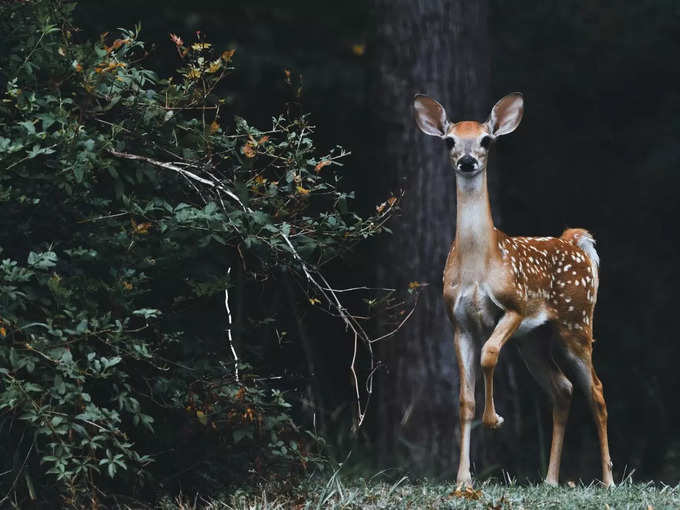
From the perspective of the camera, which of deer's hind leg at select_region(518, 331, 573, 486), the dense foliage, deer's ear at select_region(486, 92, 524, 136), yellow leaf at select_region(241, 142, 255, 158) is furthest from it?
deer's hind leg at select_region(518, 331, 573, 486)

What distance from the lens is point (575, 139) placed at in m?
11.6

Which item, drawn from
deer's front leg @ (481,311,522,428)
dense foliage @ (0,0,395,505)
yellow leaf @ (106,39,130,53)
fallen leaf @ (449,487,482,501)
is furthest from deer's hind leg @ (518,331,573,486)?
yellow leaf @ (106,39,130,53)

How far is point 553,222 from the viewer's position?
1155cm

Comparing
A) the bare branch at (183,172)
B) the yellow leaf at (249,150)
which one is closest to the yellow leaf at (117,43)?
the bare branch at (183,172)

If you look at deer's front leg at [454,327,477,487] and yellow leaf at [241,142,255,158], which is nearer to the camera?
yellow leaf at [241,142,255,158]

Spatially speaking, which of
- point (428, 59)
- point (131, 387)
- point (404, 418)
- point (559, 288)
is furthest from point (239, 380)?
point (428, 59)

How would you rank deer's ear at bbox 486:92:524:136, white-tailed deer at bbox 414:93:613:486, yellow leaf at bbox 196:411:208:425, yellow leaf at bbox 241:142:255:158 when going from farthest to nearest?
1. deer's ear at bbox 486:92:524:136
2. white-tailed deer at bbox 414:93:613:486
3. yellow leaf at bbox 241:142:255:158
4. yellow leaf at bbox 196:411:208:425

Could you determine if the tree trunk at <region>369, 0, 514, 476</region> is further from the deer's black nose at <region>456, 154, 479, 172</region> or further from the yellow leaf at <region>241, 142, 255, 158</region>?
the yellow leaf at <region>241, 142, 255, 158</region>

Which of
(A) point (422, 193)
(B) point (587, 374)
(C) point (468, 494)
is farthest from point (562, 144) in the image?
(C) point (468, 494)

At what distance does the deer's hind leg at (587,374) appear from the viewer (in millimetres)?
6566

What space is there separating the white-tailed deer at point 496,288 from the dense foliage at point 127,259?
1.51 feet

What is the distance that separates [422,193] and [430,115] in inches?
76.1

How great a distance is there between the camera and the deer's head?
5.97 meters

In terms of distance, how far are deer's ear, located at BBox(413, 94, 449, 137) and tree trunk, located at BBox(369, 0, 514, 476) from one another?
1.81 m
